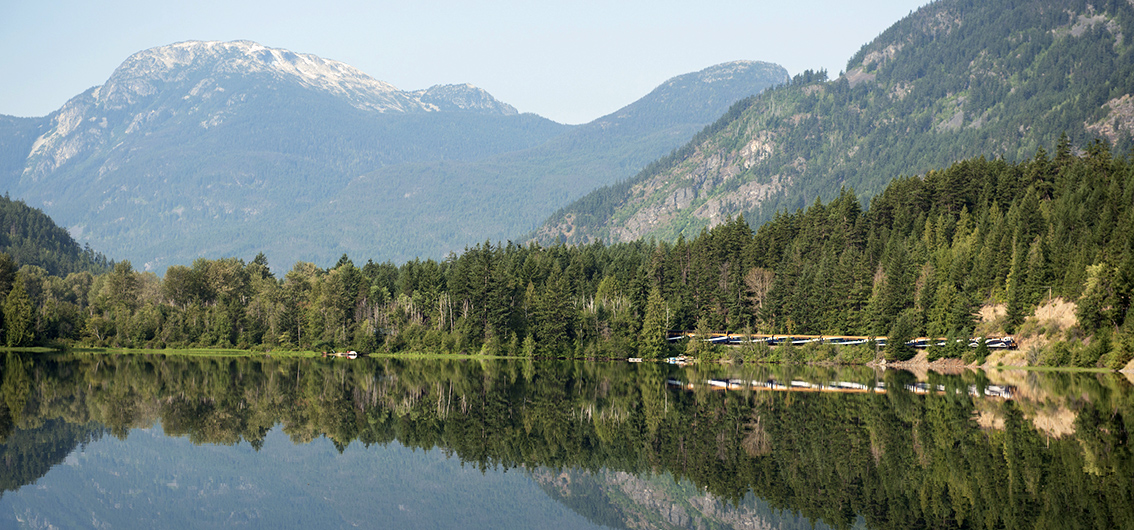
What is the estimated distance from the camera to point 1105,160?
148375 mm

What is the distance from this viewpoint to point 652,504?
44.9m

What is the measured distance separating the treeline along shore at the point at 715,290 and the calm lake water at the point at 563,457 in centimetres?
4892

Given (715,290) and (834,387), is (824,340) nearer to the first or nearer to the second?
(715,290)

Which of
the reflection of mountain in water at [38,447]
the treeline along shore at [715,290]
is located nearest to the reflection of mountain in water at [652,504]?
the reflection of mountain in water at [38,447]

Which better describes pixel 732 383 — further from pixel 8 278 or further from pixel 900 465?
pixel 8 278

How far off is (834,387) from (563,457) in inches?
2002

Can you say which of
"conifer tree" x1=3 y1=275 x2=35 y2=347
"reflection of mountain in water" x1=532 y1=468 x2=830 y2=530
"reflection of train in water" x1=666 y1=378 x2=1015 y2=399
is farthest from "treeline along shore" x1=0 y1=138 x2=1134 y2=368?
"reflection of mountain in water" x1=532 y1=468 x2=830 y2=530

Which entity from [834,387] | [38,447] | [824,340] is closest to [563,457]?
[38,447]

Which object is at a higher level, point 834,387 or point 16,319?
point 16,319

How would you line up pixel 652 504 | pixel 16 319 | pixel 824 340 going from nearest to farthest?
1. pixel 652 504
2. pixel 824 340
3. pixel 16 319

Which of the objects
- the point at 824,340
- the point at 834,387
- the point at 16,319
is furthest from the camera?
the point at 16,319

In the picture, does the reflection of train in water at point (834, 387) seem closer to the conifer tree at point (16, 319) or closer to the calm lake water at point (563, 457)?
the calm lake water at point (563, 457)

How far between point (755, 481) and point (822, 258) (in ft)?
396

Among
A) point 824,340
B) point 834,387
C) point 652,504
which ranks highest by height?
point 824,340
